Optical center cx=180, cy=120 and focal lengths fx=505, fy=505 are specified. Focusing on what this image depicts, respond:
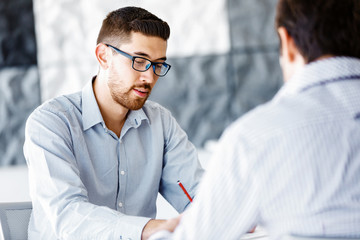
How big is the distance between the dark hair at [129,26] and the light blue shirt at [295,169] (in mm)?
1015

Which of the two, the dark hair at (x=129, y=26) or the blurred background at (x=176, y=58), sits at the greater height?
the dark hair at (x=129, y=26)

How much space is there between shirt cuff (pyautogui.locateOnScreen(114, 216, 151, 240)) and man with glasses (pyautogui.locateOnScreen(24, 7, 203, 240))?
8.5 inches

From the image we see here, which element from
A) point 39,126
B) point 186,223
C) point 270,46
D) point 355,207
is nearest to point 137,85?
point 39,126

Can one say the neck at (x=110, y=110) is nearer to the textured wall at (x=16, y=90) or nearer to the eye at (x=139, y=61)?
the eye at (x=139, y=61)

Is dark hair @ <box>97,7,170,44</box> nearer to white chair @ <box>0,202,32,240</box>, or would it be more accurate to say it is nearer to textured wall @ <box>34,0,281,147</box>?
white chair @ <box>0,202,32,240</box>

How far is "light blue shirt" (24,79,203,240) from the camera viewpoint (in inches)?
55.4

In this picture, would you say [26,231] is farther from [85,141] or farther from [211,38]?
[211,38]

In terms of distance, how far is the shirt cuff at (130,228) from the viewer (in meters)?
1.34

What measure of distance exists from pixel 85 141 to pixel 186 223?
34.8 inches

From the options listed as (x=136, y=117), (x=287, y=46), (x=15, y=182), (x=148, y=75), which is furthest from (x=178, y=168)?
(x=15, y=182)

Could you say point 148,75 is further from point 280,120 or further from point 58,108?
point 280,120

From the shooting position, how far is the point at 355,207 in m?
0.85

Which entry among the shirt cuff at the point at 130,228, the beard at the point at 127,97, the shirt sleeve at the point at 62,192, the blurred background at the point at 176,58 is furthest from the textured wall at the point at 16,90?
the shirt cuff at the point at 130,228

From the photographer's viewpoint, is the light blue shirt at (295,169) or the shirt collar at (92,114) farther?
the shirt collar at (92,114)
